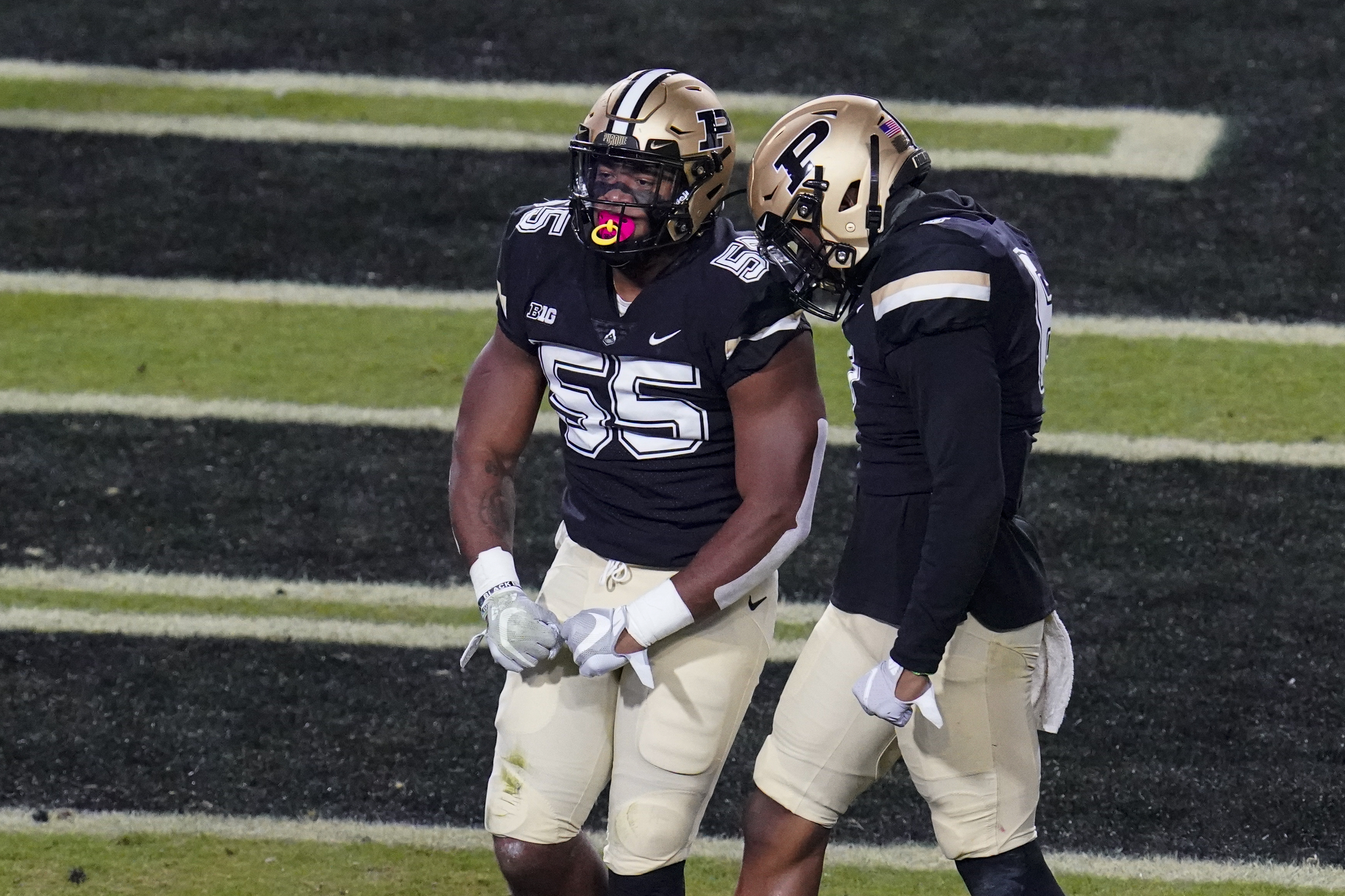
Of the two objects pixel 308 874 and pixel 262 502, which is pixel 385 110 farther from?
pixel 308 874

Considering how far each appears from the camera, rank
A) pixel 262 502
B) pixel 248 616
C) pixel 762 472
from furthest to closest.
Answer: pixel 262 502, pixel 248 616, pixel 762 472

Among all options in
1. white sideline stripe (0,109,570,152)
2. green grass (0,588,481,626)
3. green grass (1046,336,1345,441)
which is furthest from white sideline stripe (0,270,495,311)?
green grass (1046,336,1345,441)

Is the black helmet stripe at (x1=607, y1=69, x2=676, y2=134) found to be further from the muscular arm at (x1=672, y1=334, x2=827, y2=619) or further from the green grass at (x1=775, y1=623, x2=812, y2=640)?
the green grass at (x1=775, y1=623, x2=812, y2=640)

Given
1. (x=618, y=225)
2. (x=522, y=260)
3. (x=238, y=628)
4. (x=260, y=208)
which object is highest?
(x=618, y=225)

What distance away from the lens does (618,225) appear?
10.5 ft

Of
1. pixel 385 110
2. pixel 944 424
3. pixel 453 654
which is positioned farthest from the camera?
pixel 385 110

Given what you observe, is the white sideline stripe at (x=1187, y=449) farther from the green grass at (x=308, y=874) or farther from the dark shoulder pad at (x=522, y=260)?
the dark shoulder pad at (x=522, y=260)

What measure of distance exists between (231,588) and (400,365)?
139 centimetres

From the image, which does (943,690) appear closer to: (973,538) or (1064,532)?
(973,538)

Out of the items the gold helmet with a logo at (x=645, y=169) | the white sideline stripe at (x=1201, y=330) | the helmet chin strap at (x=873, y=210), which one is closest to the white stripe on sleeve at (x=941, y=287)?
the helmet chin strap at (x=873, y=210)

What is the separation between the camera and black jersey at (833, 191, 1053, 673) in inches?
111

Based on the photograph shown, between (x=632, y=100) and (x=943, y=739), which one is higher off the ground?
(x=632, y=100)

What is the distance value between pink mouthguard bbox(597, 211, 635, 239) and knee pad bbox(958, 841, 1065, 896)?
1266mm

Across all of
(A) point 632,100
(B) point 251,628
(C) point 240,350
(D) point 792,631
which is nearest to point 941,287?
(A) point 632,100
